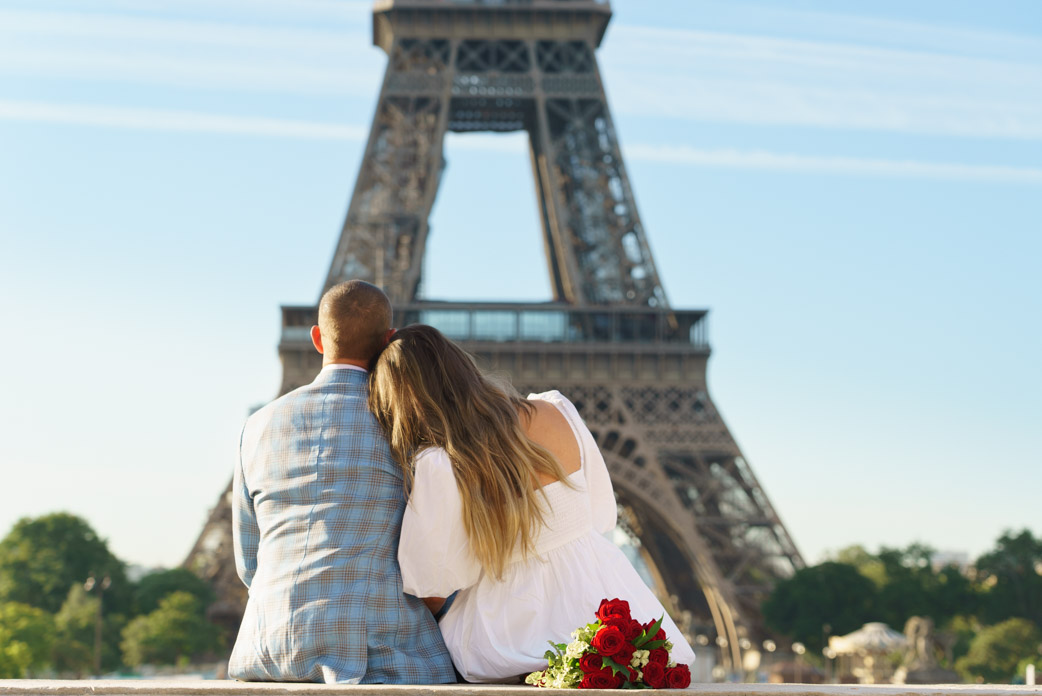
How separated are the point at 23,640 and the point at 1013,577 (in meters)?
37.7

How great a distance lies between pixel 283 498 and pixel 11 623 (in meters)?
36.5

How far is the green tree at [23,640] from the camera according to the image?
35625 millimetres

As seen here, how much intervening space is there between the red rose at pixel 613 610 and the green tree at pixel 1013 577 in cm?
4975

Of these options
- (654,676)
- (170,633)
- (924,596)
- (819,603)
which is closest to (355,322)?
(654,676)

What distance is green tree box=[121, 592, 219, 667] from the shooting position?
41406mm

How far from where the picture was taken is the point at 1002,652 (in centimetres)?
4566

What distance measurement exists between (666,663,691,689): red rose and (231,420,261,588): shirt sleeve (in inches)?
79.9

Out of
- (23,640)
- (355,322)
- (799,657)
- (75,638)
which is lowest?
(355,322)

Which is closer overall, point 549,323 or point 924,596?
point 549,323

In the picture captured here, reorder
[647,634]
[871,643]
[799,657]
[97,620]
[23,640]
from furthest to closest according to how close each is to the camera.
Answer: [799,657]
[97,620]
[23,640]
[871,643]
[647,634]

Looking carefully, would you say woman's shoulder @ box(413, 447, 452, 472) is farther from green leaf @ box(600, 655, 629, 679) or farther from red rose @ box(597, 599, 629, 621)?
green leaf @ box(600, 655, 629, 679)

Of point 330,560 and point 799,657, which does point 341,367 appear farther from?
point 799,657

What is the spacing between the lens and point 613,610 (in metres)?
4.52

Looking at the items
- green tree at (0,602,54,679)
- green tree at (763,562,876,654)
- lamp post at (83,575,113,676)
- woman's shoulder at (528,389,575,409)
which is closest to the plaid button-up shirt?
woman's shoulder at (528,389,575,409)
